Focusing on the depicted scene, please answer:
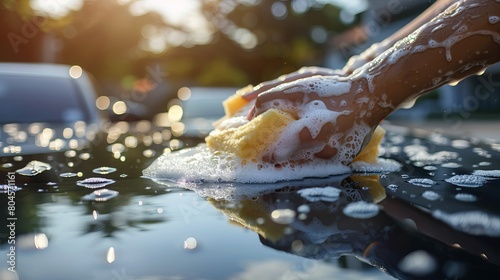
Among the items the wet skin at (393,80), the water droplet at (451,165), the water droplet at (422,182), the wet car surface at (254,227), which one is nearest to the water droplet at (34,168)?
the wet car surface at (254,227)

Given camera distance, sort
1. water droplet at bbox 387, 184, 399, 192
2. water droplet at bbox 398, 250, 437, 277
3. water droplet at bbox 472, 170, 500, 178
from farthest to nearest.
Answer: water droplet at bbox 472, 170, 500, 178 < water droplet at bbox 387, 184, 399, 192 < water droplet at bbox 398, 250, 437, 277

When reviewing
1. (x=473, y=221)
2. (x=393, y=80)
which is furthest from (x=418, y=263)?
(x=393, y=80)

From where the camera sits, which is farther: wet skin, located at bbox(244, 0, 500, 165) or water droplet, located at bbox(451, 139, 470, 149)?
water droplet, located at bbox(451, 139, 470, 149)

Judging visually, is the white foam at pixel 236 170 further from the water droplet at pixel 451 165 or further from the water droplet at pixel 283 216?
the water droplet at pixel 283 216

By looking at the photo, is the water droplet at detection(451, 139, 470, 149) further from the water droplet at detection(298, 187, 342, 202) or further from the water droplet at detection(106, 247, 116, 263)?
the water droplet at detection(106, 247, 116, 263)

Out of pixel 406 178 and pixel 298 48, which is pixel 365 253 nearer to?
pixel 406 178

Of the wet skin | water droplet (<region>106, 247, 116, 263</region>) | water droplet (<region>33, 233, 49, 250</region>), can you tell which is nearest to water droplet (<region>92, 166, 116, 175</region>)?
the wet skin

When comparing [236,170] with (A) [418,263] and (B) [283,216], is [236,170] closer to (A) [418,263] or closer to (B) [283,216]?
(B) [283,216]
